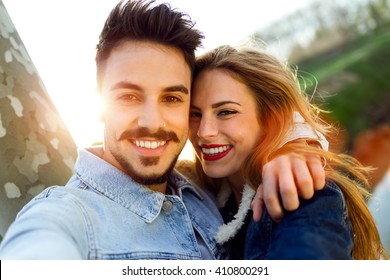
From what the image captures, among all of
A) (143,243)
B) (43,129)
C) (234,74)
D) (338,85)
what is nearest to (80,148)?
(43,129)

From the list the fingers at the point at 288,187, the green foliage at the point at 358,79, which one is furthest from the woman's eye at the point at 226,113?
the green foliage at the point at 358,79

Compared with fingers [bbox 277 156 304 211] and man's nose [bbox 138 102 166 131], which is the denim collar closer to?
man's nose [bbox 138 102 166 131]

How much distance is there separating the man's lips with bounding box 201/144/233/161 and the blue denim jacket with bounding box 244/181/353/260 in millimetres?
513

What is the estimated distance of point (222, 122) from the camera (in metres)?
2.10

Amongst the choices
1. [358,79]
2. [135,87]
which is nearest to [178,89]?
[135,87]

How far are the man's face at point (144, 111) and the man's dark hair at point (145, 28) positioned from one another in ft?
0.13

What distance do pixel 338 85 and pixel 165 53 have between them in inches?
356

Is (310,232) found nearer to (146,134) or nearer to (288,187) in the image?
(288,187)

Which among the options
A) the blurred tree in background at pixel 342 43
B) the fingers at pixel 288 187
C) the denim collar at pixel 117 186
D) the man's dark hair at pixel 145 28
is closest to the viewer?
the fingers at pixel 288 187

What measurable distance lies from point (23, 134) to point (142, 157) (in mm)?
414

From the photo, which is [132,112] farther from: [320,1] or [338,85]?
[320,1]

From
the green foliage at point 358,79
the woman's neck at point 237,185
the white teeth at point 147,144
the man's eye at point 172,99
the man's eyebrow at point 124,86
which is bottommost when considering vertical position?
the green foliage at point 358,79

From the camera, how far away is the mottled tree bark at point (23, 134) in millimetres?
1669

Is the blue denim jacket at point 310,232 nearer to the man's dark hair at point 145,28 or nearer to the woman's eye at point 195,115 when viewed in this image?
the woman's eye at point 195,115
